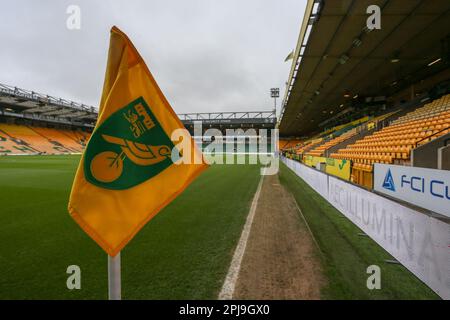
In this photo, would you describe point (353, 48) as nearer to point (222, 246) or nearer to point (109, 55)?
point (222, 246)

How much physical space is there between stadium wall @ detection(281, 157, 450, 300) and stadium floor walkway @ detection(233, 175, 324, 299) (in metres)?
1.08

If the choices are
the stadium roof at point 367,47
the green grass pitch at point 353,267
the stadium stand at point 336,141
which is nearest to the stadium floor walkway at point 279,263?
the green grass pitch at point 353,267

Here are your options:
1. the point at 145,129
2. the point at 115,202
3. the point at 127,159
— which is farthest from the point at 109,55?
the point at 115,202

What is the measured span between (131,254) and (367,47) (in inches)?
494

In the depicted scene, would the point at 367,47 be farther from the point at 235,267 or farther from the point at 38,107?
the point at 38,107

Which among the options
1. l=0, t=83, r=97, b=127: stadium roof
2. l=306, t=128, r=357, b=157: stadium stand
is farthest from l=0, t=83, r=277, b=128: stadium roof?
l=306, t=128, r=357, b=157: stadium stand

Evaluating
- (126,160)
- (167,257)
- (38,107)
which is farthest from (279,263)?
(38,107)

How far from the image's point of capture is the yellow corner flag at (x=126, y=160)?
139cm

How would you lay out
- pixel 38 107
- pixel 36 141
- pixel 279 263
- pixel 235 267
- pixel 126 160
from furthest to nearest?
pixel 36 141, pixel 38 107, pixel 279 263, pixel 235 267, pixel 126 160

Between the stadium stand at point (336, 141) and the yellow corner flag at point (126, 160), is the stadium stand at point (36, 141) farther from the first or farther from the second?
the yellow corner flag at point (126, 160)

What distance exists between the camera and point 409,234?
270 centimetres

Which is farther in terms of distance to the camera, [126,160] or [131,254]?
[131,254]

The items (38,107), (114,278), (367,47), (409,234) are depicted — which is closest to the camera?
(114,278)

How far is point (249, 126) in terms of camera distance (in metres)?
48.1
